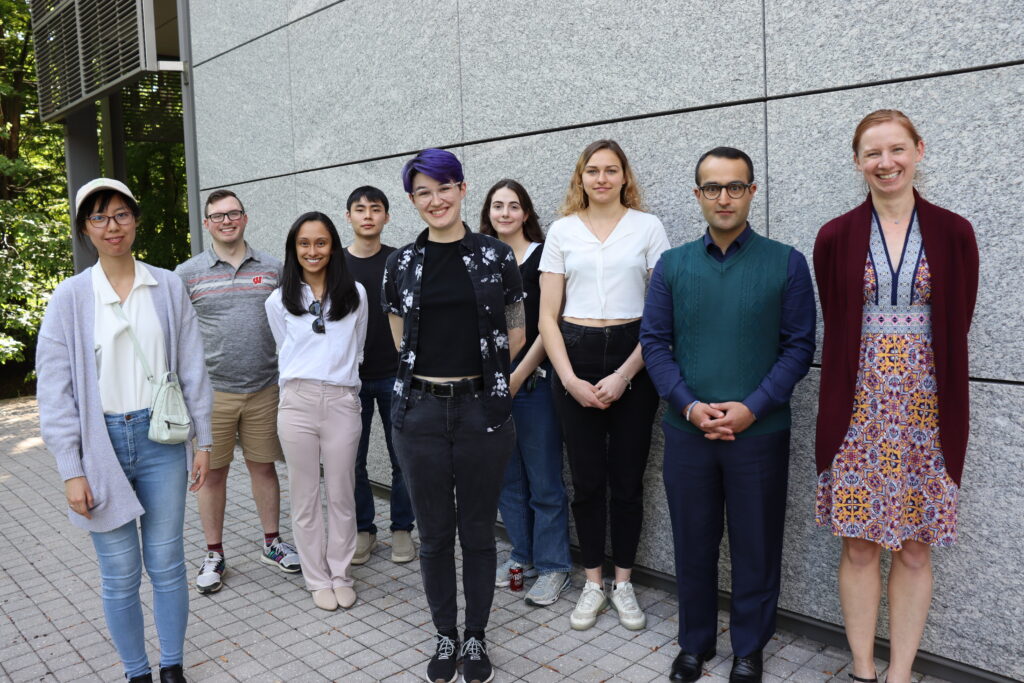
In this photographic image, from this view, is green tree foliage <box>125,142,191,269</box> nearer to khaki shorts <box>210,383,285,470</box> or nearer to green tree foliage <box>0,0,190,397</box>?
green tree foliage <box>0,0,190,397</box>

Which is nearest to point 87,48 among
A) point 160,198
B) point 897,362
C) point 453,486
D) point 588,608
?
point 160,198

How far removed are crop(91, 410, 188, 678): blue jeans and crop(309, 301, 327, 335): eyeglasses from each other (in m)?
0.96

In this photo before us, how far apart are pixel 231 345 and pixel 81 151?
787cm

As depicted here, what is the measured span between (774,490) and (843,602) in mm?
488

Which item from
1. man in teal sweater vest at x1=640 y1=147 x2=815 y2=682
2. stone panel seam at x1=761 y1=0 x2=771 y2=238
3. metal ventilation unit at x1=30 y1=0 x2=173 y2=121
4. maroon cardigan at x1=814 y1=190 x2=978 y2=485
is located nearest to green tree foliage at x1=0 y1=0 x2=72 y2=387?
metal ventilation unit at x1=30 y1=0 x2=173 y2=121

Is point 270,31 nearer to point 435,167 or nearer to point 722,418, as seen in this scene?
point 435,167

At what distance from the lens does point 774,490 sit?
10.7 ft

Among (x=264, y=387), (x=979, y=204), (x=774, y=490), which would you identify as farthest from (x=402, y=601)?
(x=979, y=204)

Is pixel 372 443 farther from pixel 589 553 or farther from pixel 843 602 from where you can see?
pixel 843 602

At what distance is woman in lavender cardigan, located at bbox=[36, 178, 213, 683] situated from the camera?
3.05 m

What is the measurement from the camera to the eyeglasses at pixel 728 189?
10.3 feet

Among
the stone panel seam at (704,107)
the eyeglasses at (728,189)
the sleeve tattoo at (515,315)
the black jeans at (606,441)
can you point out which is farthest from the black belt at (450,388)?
the stone panel seam at (704,107)

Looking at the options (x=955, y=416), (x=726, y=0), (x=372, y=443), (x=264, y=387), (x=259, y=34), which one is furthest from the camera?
(x=259, y=34)

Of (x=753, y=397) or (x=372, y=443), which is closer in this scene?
(x=753, y=397)
